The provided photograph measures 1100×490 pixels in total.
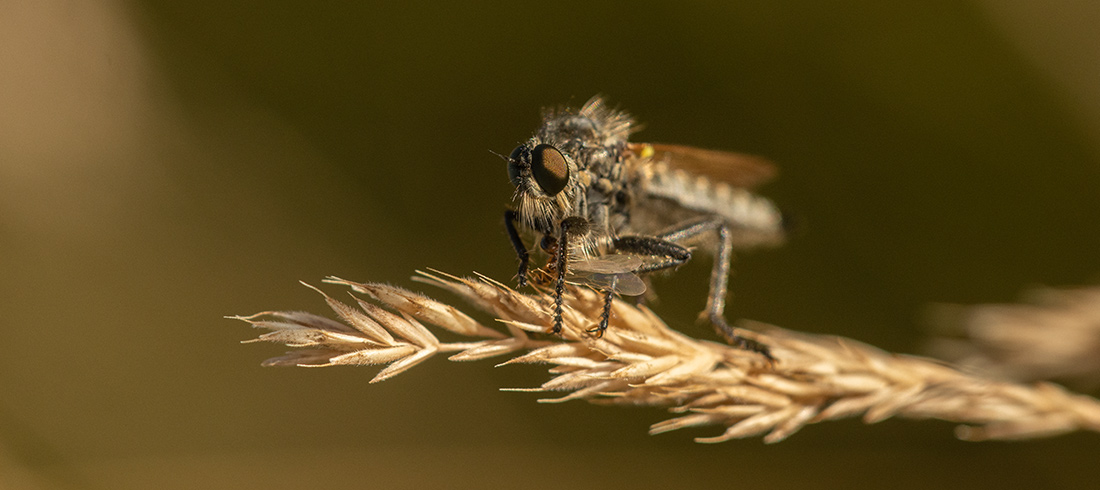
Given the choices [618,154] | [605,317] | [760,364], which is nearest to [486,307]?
[605,317]

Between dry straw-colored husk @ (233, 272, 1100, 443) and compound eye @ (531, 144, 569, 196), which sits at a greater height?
compound eye @ (531, 144, 569, 196)

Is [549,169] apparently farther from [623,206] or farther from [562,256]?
[623,206]

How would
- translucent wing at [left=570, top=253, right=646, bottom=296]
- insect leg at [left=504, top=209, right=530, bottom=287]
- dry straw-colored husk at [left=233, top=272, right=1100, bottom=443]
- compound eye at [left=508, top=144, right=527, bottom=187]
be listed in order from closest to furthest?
dry straw-colored husk at [left=233, top=272, right=1100, bottom=443], translucent wing at [left=570, top=253, right=646, bottom=296], insect leg at [left=504, top=209, right=530, bottom=287], compound eye at [left=508, top=144, right=527, bottom=187]

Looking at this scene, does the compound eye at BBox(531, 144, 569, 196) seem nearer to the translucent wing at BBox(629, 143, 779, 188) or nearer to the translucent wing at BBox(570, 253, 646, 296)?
the translucent wing at BBox(570, 253, 646, 296)

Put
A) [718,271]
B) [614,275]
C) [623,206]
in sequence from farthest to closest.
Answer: [623,206]
[718,271]
[614,275]

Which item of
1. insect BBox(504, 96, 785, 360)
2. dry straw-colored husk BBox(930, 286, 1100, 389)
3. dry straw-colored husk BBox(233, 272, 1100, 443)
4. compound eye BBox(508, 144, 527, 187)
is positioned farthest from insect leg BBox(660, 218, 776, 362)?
dry straw-colored husk BBox(930, 286, 1100, 389)

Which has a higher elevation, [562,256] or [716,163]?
[716,163]

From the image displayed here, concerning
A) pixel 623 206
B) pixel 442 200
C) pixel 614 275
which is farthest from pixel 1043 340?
pixel 442 200

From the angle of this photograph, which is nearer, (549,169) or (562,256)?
(562,256)
